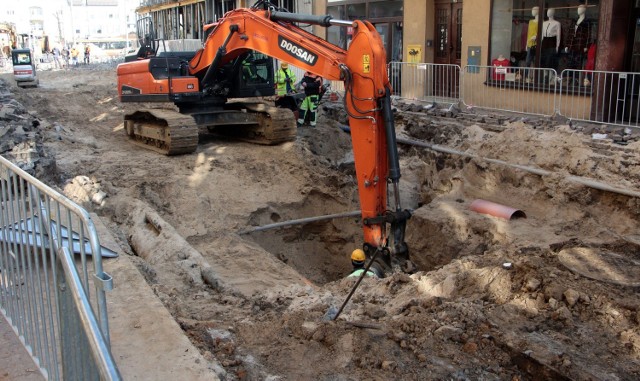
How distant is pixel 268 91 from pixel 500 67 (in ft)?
18.1

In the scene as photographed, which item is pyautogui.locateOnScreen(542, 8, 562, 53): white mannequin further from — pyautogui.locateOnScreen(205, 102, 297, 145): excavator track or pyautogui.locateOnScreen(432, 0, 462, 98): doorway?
pyautogui.locateOnScreen(205, 102, 297, 145): excavator track

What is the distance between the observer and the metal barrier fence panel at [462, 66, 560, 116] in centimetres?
1370

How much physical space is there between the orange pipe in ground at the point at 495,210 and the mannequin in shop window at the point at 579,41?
576 centimetres

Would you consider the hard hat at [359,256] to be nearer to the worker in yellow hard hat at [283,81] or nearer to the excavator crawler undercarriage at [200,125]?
the excavator crawler undercarriage at [200,125]

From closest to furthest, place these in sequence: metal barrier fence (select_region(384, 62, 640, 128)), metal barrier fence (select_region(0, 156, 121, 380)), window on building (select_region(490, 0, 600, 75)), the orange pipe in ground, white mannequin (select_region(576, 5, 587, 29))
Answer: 1. metal barrier fence (select_region(0, 156, 121, 380))
2. the orange pipe in ground
3. metal barrier fence (select_region(384, 62, 640, 128))
4. white mannequin (select_region(576, 5, 587, 29))
5. window on building (select_region(490, 0, 600, 75))

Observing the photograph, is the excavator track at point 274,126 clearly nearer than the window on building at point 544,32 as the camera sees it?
Yes

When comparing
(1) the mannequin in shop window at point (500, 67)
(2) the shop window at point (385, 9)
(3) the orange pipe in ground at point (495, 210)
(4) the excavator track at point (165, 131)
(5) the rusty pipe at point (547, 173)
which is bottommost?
(3) the orange pipe in ground at point (495, 210)

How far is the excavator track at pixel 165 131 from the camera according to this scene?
39.4 ft

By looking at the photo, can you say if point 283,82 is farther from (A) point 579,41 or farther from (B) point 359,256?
(B) point 359,256

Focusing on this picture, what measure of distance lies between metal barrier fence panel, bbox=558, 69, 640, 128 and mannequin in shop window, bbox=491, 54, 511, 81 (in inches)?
63.4

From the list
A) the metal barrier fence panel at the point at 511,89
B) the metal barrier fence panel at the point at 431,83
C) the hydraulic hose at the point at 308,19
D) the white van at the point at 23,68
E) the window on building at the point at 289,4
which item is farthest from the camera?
the window on building at the point at 289,4

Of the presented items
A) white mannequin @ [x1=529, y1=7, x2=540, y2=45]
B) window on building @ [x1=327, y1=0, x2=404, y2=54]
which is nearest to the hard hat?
white mannequin @ [x1=529, y1=7, x2=540, y2=45]

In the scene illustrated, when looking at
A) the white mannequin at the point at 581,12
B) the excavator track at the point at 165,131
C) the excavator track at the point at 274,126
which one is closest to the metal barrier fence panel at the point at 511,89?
the white mannequin at the point at 581,12

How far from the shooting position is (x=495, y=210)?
9.24 m
